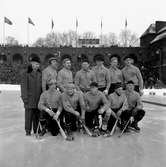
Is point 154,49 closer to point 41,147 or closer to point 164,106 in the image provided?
point 164,106

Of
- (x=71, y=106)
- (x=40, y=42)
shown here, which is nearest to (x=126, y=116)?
(x=71, y=106)

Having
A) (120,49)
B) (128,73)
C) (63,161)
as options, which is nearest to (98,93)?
(128,73)

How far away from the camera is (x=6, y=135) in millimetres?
6465

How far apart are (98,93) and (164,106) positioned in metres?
7.40

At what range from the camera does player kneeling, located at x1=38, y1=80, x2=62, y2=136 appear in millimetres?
5945

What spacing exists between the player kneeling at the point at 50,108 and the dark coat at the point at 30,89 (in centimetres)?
24

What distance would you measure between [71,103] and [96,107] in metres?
0.65

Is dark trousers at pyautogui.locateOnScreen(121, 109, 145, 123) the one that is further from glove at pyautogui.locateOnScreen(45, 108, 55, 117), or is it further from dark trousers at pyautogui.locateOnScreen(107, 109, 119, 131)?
glove at pyautogui.locateOnScreen(45, 108, 55, 117)

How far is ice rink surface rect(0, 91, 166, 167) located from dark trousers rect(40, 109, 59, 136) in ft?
0.56

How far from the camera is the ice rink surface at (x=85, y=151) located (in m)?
4.22

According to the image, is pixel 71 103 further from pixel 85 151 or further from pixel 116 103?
pixel 85 151

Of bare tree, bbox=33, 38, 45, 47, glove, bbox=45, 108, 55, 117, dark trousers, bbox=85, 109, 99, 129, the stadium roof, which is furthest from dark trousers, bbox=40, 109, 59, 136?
bare tree, bbox=33, 38, 45, 47

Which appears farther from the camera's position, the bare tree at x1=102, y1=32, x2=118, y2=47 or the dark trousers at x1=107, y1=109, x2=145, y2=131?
the bare tree at x1=102, y1=32, x2=118, y2=47

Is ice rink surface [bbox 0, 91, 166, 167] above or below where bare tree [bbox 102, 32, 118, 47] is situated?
below
